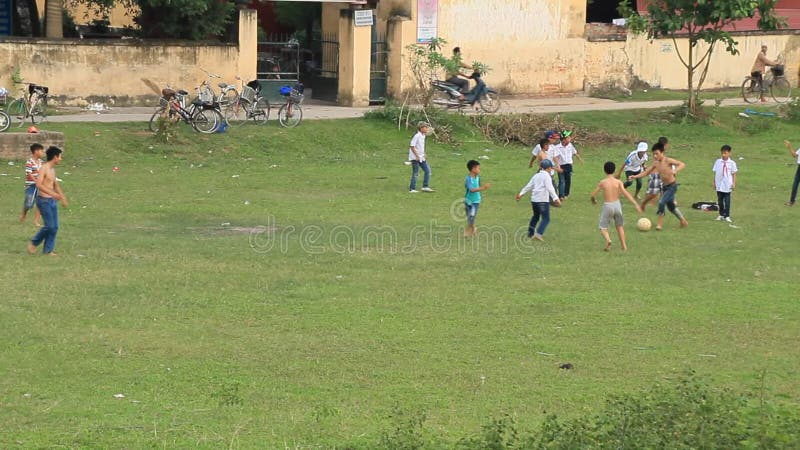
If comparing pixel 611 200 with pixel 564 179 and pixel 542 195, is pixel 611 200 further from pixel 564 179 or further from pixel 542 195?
pixel 564 179

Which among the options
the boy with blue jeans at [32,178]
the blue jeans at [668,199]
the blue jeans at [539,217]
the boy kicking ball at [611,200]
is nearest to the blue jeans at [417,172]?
the blue jeans at [539,217]

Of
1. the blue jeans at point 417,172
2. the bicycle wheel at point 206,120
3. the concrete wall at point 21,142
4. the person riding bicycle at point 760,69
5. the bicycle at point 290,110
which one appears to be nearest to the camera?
the blue jeans at point 417,172

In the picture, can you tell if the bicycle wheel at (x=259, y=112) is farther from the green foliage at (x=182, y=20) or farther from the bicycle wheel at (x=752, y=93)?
the bicycle wheel at (x=752, y=93)

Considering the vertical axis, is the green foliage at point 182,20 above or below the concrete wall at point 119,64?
above

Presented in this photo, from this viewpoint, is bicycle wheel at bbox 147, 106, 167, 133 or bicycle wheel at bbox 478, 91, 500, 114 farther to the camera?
bicycle wheel at bbox 478, 91, 500, 114

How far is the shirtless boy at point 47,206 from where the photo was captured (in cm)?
1539

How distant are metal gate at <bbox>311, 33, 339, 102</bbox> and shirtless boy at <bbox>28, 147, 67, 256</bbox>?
715 inches

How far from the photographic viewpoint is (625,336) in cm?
1252

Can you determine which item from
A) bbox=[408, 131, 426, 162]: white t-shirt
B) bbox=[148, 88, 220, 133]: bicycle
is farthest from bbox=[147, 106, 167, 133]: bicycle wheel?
bbox=[408, 131, 426, 162]: white t-shirt

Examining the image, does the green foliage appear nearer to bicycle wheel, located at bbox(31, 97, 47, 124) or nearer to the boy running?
bicycle wheel, located at bbox(31, 97, 47, 124)

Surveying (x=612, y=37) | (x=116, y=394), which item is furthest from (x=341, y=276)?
(x=612, y=37)

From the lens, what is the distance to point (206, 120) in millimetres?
26109

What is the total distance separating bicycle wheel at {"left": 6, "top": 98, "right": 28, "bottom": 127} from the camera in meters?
25.4

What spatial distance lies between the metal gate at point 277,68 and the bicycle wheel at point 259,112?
2682mm
